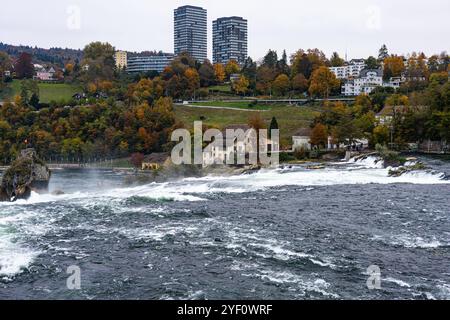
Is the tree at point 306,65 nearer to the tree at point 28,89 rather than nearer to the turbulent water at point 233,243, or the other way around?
the tree at point 28,89

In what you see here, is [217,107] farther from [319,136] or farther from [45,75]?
[45,75]

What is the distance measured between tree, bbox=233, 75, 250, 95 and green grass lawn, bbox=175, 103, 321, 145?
58.8ft

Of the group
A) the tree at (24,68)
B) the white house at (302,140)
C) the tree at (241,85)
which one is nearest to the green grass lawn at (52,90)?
the tree at (24,68)

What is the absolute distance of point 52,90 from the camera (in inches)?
5960

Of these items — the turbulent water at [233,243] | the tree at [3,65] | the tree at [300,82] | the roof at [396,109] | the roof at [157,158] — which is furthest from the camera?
the tree at [3,65]

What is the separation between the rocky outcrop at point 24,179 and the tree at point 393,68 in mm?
104627

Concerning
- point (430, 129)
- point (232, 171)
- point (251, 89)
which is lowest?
point (232, 171)

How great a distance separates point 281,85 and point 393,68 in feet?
102

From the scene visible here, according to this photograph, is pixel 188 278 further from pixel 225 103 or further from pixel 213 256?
pixel 225 103

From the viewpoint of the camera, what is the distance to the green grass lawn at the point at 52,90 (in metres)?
142

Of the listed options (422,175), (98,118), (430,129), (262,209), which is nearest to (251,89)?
(98,118)

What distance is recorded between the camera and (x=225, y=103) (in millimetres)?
128250
